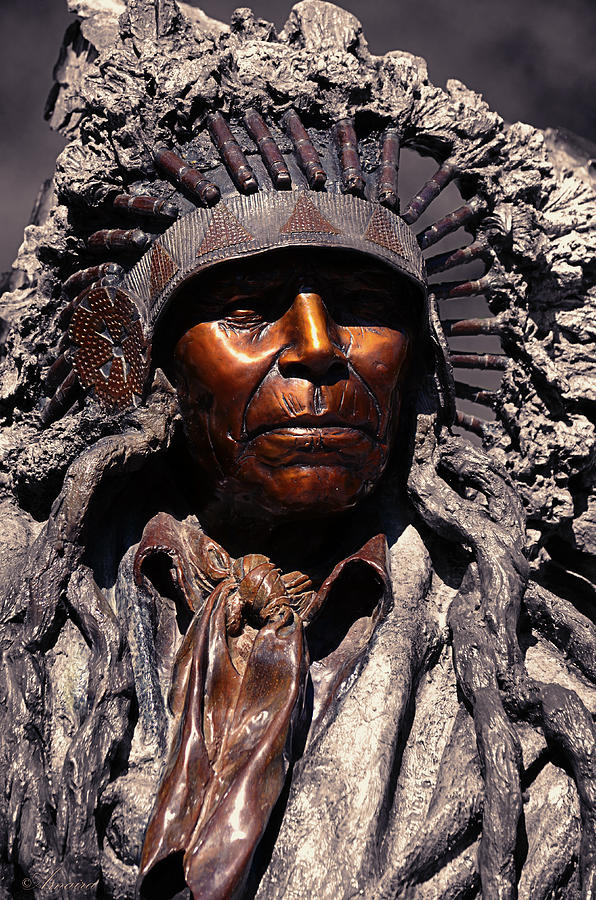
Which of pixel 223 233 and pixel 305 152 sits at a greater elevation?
pixel 305 152

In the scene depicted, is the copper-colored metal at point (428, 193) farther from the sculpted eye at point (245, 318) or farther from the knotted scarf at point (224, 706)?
the knotted scarf at point (224, 706)

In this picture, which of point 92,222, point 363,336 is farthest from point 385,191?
point 92,222

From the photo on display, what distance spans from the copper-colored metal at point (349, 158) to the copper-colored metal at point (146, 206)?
424 mm

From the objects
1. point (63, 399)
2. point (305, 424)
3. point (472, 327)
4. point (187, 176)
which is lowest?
point (63, 399)

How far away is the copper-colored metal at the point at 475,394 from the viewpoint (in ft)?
8.45

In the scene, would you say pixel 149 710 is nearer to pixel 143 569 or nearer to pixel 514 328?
pixel 143 569

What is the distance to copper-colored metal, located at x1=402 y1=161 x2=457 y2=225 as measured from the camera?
7.29ft

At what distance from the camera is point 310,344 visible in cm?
197

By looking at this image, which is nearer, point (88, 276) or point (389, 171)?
point (389, 171)

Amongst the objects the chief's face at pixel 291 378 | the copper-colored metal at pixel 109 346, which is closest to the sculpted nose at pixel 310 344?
the chief's face at pixel 291 378

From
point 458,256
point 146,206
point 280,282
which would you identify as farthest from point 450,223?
point 146,206

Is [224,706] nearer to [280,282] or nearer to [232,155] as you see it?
[280,282]

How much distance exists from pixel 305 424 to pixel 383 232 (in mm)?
524
